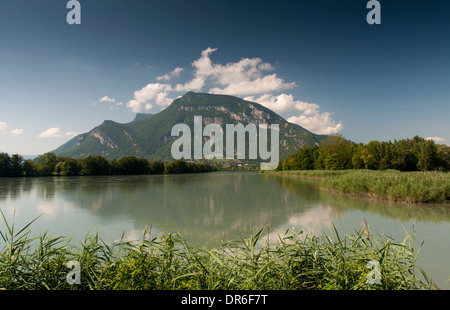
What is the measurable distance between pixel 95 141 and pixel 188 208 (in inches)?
7336

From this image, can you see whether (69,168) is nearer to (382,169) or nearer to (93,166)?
(93,166)

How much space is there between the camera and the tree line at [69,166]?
5028 centimetres

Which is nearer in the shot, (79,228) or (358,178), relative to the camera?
(79,228)

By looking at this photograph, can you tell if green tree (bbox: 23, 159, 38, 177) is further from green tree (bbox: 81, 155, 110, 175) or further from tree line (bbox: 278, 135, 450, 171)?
tree line (bbox: 278, 135, 450, 171)

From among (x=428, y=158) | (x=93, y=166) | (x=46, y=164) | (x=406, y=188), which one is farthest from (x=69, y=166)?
(x=428, y=158)

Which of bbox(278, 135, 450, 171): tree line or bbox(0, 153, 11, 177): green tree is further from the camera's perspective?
bbox(0, 153, 11, 177): green tree

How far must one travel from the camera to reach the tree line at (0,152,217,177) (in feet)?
165

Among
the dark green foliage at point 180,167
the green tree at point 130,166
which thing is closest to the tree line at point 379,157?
the dark green foliage at point 180,167

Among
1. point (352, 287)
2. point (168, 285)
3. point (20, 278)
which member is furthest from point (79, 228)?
point (352, 287)

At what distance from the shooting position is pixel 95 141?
172 metres

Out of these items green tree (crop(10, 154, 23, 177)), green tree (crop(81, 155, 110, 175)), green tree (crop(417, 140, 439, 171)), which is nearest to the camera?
green tree (crop(417, 140, 439, 171))

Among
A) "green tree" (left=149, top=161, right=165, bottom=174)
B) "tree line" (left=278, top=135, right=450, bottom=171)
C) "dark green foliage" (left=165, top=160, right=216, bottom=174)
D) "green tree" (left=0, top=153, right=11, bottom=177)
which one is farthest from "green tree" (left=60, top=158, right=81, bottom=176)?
"tree line" (left=278, top=135, right=450, bottom=171)

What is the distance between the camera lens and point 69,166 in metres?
55.6
